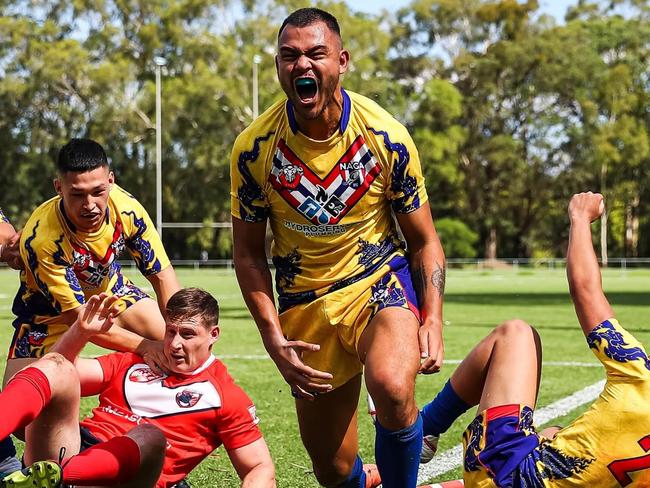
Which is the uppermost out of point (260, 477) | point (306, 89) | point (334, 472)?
point (306, 89)

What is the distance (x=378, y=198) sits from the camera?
532cm

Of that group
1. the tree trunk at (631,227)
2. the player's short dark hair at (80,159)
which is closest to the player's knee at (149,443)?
the player's short dark hair at (80,159)

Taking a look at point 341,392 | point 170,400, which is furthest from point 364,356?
point 170,400

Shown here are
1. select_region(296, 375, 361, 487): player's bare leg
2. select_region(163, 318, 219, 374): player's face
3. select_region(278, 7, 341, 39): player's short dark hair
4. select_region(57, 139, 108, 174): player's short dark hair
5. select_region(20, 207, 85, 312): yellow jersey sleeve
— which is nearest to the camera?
select_region(163, 318, 219, 374): player's face

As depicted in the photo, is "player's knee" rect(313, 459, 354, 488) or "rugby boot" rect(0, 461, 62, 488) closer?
"rugby boot" rect(0, 461, 62, 488)

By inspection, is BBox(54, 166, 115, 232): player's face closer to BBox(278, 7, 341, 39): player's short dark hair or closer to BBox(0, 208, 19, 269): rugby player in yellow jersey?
BBox(0, 208, 19, 269): rugby player in yellow jersey

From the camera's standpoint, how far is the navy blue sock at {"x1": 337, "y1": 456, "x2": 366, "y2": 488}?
573 cm

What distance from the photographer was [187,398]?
499cm

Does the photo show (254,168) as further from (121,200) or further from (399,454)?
(399,454)

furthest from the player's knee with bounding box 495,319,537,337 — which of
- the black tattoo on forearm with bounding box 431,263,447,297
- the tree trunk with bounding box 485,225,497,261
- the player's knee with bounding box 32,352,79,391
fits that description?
the tree trunk with bounding box 485,225,497,261

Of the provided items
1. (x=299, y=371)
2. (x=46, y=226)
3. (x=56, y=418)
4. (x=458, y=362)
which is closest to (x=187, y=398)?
(x=299, y=371)

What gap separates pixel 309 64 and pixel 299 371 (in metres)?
1.45

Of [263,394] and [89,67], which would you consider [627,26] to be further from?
[263,394]

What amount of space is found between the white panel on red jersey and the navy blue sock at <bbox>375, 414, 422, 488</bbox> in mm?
794
